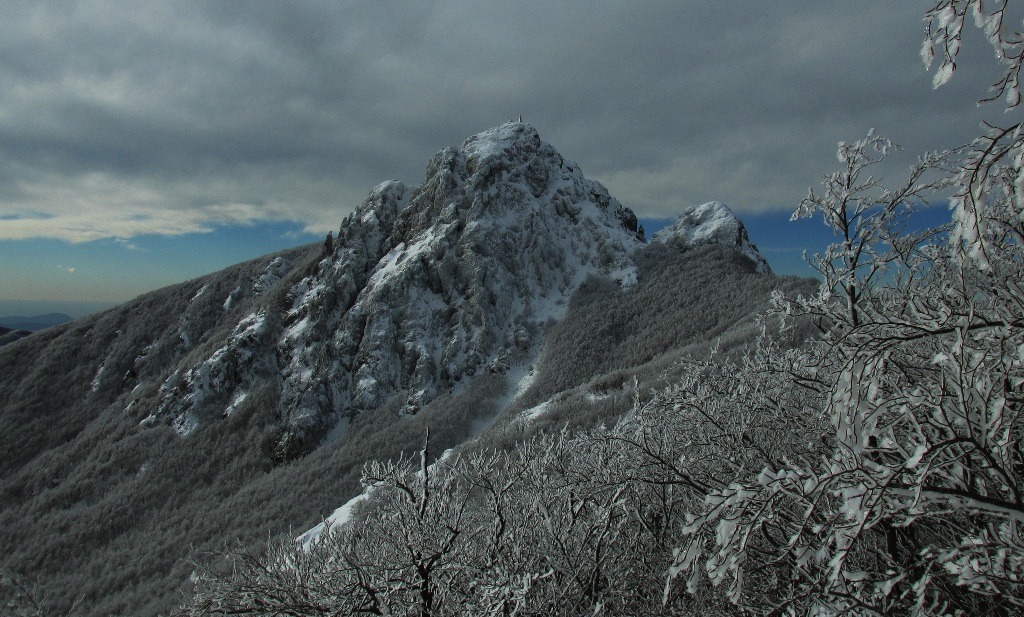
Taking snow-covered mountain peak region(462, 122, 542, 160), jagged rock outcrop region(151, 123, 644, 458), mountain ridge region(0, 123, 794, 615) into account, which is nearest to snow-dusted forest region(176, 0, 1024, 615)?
mountain ridge region(0, 123, 794, 615)

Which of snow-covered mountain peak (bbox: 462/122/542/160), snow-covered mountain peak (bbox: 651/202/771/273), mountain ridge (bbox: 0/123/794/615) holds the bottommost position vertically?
mountain ridge (bbox: 0/123/794/615)

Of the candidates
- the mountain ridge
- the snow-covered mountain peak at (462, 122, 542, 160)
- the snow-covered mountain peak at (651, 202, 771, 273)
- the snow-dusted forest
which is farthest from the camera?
the snow-covered mountain peak at (462, 122, 542, 160)

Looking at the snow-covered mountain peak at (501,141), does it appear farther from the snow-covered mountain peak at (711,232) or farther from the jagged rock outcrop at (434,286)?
the snow-covered mountain peak at (711,232)

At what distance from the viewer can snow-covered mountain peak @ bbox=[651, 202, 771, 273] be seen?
184ft

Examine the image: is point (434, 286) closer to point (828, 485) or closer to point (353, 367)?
point (353, 367)

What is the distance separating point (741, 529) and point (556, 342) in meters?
45.5

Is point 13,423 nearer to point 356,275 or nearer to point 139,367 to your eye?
point 139,367

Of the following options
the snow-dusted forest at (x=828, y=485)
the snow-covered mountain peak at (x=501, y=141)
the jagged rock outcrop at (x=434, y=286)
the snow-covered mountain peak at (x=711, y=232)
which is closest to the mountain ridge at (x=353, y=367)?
the jagged rock outcrop at (x=434, y=286)

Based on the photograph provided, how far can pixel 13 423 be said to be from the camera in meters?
59.1

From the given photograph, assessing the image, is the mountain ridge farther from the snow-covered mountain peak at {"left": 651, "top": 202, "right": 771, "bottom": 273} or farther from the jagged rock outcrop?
the snow-covered mountain peak at {"left": 651, "top": 202, "right": 771, "bottom": 273}

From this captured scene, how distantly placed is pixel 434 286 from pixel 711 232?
1357 inches

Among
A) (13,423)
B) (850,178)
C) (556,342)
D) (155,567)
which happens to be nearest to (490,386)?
(556,342)

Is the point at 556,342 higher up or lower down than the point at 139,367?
higher up

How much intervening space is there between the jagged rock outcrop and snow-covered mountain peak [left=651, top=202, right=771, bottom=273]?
503 cm
